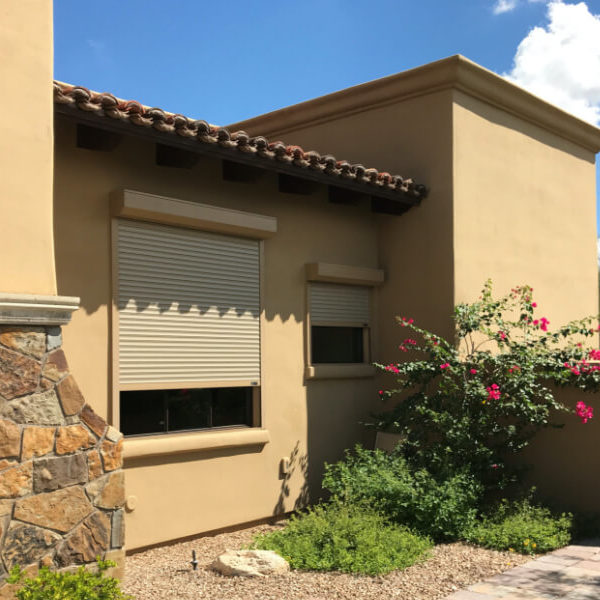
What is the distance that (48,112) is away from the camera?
5.84m

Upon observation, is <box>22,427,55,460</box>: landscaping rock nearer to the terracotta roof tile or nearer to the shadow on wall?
the terracotta roof tile

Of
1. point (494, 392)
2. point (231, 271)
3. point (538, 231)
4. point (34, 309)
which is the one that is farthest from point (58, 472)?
point (538, 231)

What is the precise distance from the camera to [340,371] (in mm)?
9781

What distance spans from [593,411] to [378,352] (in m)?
2.95

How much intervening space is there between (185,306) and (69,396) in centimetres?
270

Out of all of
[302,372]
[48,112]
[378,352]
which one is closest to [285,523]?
[302,372]

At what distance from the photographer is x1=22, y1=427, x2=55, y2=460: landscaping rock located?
5316 mm

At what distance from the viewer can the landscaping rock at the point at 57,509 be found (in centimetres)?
527

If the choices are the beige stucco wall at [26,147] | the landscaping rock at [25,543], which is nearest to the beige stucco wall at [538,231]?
the beige stucco wall at [26,147]

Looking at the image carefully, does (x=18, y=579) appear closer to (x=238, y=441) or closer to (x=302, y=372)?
(x=238, y=441)

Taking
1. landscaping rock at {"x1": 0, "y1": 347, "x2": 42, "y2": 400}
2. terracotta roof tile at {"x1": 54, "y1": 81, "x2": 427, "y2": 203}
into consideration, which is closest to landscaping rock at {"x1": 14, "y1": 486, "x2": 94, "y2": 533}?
landscaping rock at {"x1": 0, "y1": 347, "x2": 42, "y2": 400}

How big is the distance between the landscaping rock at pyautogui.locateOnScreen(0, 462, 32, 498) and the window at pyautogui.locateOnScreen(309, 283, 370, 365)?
4876 millimetres

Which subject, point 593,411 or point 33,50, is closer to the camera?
point 33,50

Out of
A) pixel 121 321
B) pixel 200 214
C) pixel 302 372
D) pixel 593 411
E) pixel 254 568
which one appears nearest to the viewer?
pixel 254 568
